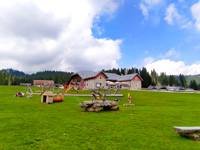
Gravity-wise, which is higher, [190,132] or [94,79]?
[94,79]

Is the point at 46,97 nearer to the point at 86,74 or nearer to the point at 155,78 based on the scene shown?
the point at 86,74

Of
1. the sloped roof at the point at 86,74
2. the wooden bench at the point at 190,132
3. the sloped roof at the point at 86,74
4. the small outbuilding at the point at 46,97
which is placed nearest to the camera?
the wooden bench at the point at 190,132

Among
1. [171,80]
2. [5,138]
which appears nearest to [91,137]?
[5,138]

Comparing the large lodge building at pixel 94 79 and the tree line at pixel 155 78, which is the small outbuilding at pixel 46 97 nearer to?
the large lodge building at pixel 94 79

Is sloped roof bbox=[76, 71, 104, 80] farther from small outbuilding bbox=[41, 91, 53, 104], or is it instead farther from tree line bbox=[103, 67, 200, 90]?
tree line bbox=[103, 67, 200, 90]

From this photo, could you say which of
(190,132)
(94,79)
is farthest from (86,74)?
(190,132)

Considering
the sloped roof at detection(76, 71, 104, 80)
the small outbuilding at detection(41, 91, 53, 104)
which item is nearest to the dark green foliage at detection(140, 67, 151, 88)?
the sloped roof at detection(76, 71, 104, 80)

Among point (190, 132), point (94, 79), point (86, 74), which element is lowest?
point (190, 132)

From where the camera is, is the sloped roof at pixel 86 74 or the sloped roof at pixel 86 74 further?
the sloped roof at pixel 86 74

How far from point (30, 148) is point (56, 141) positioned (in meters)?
1.17

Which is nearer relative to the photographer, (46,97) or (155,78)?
(46,97)

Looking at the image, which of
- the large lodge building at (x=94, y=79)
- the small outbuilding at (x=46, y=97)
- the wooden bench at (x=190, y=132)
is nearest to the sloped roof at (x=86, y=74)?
the large lodge building at (x=94, y=79)

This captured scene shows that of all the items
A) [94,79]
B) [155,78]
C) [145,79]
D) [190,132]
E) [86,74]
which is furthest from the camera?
[155,78]

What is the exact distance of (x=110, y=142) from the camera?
22.8 ft
